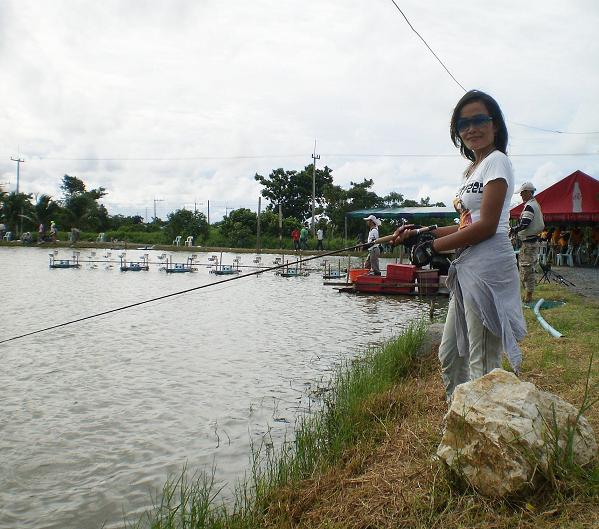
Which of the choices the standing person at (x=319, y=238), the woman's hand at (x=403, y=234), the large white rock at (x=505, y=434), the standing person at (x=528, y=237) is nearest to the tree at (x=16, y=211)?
the standing person at (x=319, y=238)

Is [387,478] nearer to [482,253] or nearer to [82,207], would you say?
[482,253]

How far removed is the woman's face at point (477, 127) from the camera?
122 inches

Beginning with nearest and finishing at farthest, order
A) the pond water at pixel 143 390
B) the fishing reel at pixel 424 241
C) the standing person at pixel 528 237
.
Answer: the fishing reel at pixel 424 241 → the pond water at pixel 143 390 → the standing person at pixel 528 237

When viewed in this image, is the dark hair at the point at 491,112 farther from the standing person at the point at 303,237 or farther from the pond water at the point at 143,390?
the standing person at the point at 303,237

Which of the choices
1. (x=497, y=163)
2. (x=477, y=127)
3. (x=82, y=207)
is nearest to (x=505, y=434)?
(x=497, y=163)

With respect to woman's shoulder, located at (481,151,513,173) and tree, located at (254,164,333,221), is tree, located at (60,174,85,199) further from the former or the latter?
woman's shoulder, located at (481,151,513,173)

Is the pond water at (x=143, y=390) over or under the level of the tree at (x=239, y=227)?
under

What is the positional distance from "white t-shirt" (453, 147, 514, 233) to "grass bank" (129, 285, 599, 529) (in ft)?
3.07

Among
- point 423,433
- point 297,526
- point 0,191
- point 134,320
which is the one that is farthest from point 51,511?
point 0,191

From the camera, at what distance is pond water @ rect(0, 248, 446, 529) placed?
4133mm

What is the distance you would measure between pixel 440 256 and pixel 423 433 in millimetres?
1026

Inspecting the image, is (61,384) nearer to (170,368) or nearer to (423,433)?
(170,368)

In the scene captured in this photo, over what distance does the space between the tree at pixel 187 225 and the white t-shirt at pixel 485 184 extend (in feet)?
151

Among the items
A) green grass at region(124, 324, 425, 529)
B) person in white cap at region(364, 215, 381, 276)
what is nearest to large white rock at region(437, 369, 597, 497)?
green grass at region(124, 324, 425, 529)
